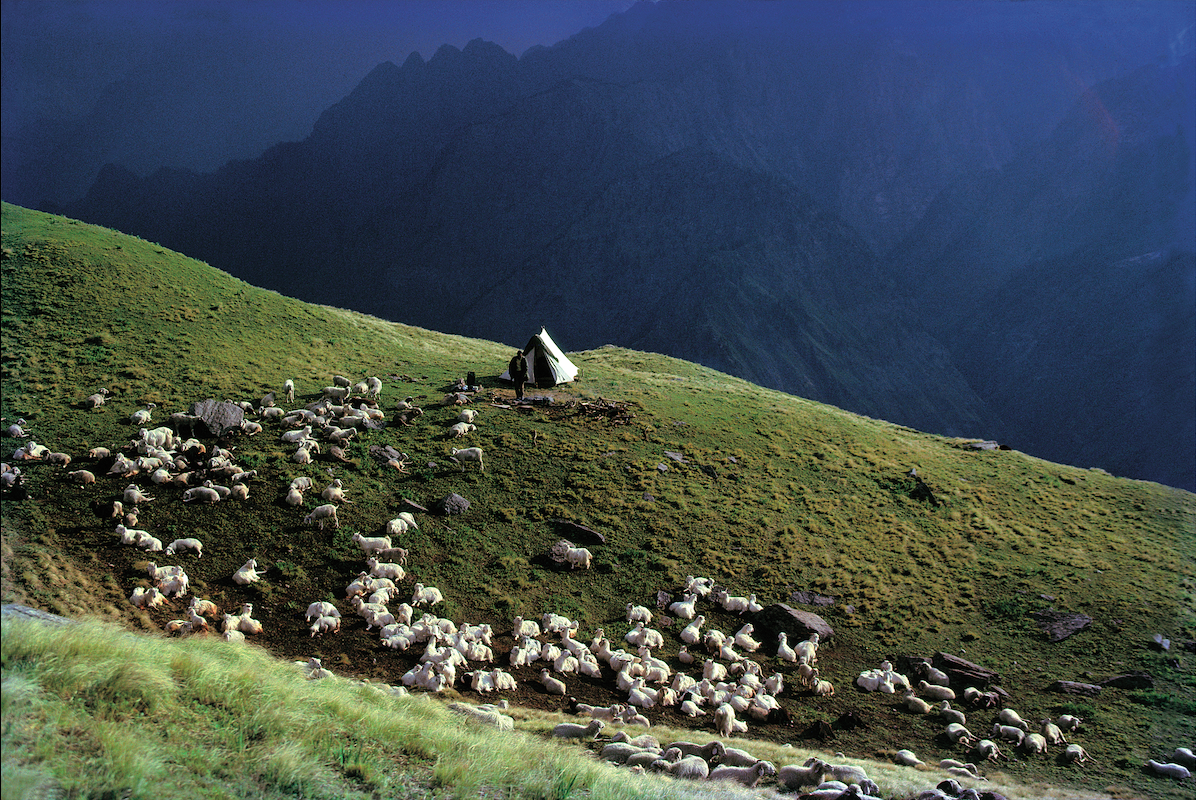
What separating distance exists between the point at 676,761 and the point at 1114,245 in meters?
229

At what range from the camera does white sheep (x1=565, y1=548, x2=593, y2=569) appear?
22.1m

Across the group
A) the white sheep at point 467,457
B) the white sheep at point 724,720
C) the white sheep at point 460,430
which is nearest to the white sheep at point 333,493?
the white sheep at point 467,457

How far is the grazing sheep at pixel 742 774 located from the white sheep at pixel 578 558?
997 cm

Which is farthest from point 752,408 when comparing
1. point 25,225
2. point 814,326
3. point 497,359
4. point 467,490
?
point 814,326

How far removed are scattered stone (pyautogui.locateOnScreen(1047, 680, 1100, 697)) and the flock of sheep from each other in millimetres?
2313

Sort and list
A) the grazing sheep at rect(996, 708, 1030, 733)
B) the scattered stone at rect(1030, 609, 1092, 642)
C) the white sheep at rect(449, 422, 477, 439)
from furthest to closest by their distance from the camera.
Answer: the white sheep at rect(449, 422, 477, 439) → the scattered stone at rect(1030, 609, 1092, 642) → the grazing sheep at rect(996, 708, 1030, 733)

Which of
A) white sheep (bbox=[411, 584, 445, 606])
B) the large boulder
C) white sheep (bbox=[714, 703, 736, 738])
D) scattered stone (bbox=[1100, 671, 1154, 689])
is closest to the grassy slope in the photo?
scattered stone (bbox=[1100, 671, 1154, 689])

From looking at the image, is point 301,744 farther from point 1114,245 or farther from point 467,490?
point 1114,245

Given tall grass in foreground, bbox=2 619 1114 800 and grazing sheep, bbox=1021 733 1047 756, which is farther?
grazing sheep, bbox=1021 733 1047 756

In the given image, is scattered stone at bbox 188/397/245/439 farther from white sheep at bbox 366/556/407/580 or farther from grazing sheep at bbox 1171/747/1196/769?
grazing sheep at bbox 1171/747/1196/769

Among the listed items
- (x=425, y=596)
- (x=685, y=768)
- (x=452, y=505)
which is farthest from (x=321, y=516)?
(x=685, y=768)

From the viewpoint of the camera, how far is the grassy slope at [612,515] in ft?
60.3

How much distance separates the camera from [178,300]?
37969 mm

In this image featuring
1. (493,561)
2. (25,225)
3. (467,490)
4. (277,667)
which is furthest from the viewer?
(25,225)
